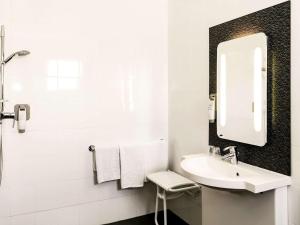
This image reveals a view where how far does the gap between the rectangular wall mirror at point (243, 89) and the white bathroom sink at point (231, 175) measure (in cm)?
18

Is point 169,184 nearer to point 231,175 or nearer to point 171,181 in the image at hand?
point 171,181

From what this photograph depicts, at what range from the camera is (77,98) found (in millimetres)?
2271

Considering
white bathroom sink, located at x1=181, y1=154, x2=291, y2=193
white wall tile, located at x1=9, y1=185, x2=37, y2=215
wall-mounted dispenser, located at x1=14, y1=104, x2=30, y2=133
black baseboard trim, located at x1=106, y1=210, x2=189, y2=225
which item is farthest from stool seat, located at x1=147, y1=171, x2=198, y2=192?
wall-mounted dispenser, located at x1=14, y1=104, x2=30, y2=133

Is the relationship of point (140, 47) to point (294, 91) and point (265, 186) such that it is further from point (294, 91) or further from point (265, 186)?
point (265, 186)

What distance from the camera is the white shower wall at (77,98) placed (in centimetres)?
208

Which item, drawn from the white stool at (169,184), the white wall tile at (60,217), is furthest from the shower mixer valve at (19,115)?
the white stool at (169,184)

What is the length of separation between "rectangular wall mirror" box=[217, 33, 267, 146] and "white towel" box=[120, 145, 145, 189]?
2.62ft

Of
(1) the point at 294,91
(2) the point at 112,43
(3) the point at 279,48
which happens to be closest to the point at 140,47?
(2) the point at 112,43

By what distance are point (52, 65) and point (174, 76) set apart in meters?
1.11

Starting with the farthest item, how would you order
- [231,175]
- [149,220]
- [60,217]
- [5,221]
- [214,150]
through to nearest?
1. [149,220]
2. [60,217]
3. [5,221]
4. [214,150]
5. [231,175]

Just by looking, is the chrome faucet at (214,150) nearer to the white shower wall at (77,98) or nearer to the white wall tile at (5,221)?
the white shower wall at (77,98)

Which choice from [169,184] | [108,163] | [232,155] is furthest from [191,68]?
[108,163]

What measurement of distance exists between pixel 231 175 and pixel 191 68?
101cm

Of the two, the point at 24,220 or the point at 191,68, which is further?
the point at 191,68
